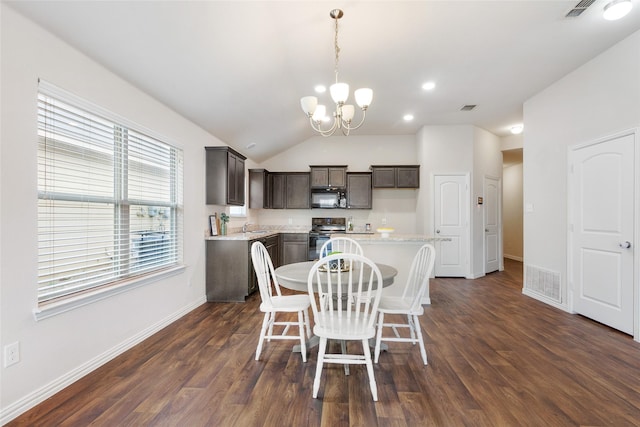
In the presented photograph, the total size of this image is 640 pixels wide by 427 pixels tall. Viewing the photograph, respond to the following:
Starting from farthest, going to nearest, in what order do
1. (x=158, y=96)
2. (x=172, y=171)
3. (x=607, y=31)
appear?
(x=172, y=171)
(x=158, y=96)
(x=607, y=31)

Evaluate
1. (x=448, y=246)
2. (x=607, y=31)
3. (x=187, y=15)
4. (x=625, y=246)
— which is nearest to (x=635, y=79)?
(x=607, y=31)

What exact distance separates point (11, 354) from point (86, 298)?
508 mm

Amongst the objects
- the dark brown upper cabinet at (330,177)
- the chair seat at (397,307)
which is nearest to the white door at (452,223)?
the dark brown upper cabinet at (330,177)

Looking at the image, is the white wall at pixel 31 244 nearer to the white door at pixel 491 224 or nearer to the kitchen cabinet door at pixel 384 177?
the kitchen cabinet door at pixel 384 177

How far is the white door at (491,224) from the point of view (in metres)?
5.85

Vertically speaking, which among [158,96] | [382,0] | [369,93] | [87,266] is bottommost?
[87,266]

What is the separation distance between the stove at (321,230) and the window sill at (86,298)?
3175 millimetres

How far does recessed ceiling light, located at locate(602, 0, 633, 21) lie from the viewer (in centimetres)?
237

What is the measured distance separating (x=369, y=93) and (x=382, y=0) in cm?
70

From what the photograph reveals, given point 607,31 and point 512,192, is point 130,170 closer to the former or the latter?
point 607,31

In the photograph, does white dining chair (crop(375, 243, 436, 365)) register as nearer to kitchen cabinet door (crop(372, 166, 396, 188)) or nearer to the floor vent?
the floor vent

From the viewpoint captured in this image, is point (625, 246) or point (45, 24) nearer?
point (45, 24)

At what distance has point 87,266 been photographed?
231 cm

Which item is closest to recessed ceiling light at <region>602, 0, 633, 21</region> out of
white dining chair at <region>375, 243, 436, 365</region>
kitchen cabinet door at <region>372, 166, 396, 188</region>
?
white dining chair at <region>375, 243, 436, 365</region>
